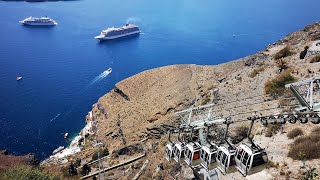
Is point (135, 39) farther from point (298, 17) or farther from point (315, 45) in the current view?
point (315, 45)

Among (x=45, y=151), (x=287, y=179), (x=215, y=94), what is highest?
(x=287, y=179)

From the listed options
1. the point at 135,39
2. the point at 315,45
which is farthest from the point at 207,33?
the point at 315,45

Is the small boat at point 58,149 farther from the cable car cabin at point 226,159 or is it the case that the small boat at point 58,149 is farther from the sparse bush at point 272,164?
the cable car cabin at point 226,159

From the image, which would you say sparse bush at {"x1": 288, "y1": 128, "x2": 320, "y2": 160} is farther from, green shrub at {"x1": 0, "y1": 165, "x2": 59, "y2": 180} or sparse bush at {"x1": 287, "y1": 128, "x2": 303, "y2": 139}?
green shrub at {"x1": 0, "y1": 165, "x2": 59, "y2": 180}

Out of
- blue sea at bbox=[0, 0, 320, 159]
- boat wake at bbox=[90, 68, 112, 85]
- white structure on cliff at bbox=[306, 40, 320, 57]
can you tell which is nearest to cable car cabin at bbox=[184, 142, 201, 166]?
white structure on cliff at bbox=[306, 40, 320, 57]

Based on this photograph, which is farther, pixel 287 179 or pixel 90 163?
pixel 90 163

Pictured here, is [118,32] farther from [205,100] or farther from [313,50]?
[313,50]

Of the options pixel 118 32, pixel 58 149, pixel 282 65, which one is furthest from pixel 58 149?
pixel 118 32
